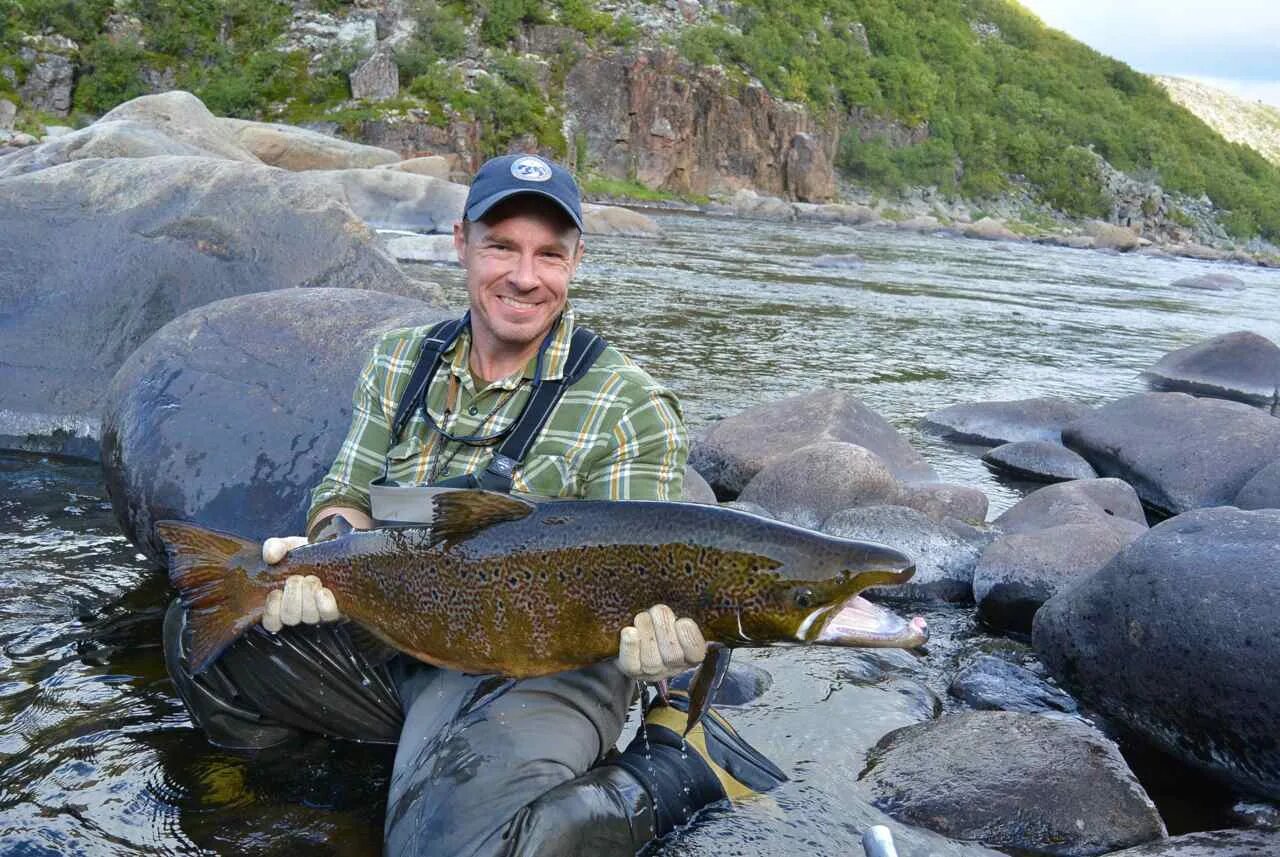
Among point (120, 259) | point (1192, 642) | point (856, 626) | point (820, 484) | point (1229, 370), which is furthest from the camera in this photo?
point (1229, 370)

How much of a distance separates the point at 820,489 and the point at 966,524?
2.94ft

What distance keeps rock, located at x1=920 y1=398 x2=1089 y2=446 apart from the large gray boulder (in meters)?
5.85

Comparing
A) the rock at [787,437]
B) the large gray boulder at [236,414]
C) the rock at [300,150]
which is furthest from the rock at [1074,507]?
the rock at [300,150]

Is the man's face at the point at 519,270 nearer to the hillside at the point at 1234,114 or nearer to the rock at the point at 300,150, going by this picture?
the rock at the point at 300,150

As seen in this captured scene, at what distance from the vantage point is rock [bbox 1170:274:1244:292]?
30922 mm

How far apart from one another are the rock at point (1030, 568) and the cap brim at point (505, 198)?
3237 millimetres

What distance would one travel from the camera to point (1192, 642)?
399 cm

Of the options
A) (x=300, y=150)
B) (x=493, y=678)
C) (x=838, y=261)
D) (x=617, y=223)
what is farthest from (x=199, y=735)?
(x=300, y=150)

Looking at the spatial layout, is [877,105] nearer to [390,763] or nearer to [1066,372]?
[1066,372]

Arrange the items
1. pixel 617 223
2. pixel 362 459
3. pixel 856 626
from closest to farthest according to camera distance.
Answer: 1. pixel 856 626
2. pixel 362 459
3. pixel 617 223

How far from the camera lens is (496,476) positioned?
10.5 ft

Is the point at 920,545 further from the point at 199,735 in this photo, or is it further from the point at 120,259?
the point at 120,259

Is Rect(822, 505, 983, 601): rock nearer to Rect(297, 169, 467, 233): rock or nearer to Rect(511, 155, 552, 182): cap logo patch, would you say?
Rect(511, 155, 552, 182): cap logo patch

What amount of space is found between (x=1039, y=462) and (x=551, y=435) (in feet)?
21.3
